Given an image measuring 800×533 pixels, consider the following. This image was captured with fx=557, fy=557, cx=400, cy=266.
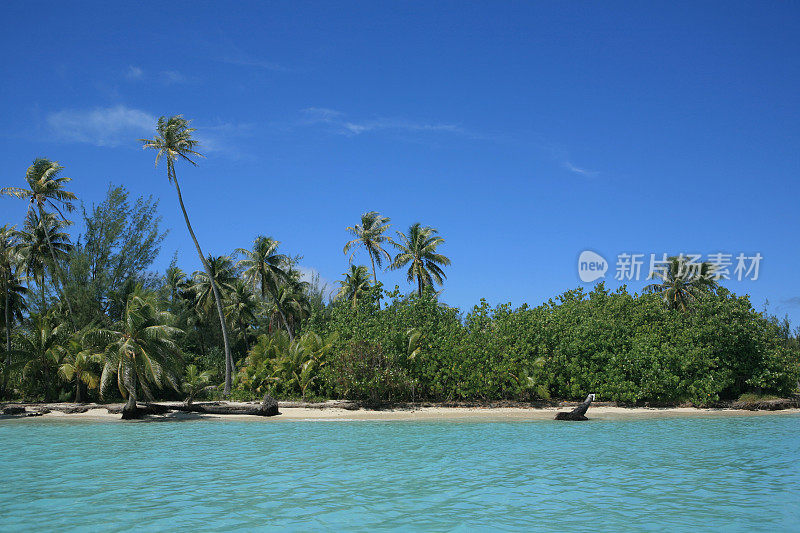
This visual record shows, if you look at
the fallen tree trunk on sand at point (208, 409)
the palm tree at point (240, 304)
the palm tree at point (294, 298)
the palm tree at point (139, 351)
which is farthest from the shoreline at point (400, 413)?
the palm tree at point (240, 304)

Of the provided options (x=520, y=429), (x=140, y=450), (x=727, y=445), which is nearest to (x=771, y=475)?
(x=727, y=445)

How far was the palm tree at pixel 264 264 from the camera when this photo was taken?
39.2 metres

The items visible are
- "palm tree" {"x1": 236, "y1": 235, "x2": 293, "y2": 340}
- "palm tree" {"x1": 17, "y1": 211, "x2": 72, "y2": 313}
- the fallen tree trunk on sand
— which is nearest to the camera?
the fallen tree trunk on sand

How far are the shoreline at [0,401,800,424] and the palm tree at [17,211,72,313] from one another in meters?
9.96

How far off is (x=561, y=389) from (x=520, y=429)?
Answer: 8.29 meters

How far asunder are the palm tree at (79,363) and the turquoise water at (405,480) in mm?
5607

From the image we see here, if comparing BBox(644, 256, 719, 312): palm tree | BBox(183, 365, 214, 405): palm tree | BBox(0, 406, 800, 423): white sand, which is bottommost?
BBox(183, 365, 214, 405): palm tree

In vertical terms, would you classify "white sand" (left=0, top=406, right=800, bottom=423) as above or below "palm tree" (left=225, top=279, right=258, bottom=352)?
below

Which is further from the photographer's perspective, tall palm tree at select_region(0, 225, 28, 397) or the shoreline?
tall palm tree at select_region(0, 225, 28, 397)

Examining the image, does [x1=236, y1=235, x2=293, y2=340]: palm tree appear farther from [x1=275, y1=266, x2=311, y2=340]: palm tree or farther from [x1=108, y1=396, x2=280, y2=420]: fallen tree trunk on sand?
[x1=108, y1=396, x2=280, y2=420]: fallen tree trunk on sand

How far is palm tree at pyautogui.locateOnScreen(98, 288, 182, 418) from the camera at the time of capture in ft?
70.4

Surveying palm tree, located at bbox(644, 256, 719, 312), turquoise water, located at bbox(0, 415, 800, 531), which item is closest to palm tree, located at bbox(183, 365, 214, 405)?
turquoise water, located at bbox(0, 415, 800, 531)

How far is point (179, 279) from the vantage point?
146 feet

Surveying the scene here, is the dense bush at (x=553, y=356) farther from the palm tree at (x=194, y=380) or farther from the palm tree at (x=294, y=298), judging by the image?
the palm tree at (x=294, y=298)
